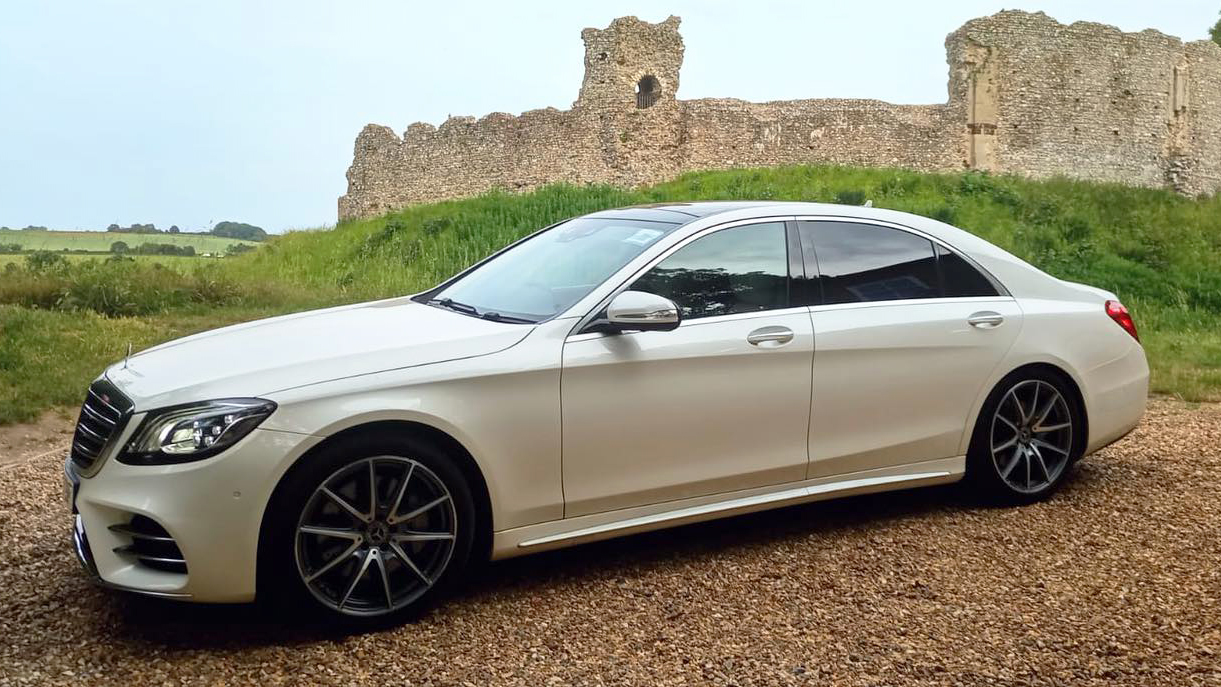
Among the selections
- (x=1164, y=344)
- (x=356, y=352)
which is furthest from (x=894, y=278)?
(x=1164, y=344)

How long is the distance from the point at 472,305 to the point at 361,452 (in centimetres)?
127

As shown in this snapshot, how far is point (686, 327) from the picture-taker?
442cm

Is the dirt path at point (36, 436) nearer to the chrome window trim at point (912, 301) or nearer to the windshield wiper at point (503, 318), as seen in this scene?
the windshield wiper at point (503, 318)

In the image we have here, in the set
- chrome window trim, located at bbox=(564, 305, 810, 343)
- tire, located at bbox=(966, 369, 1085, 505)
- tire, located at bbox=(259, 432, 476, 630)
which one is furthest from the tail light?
tire, located at bbox=(259, 432, 476, 630)

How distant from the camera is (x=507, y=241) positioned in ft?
66.1

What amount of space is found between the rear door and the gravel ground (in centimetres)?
47

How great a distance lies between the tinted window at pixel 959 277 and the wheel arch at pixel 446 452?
8.79ft

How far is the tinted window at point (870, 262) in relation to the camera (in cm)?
496

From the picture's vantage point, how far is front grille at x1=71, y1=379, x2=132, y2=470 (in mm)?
3725

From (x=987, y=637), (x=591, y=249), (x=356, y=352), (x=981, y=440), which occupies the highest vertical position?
(x=591, y=249)

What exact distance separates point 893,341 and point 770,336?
72 cm

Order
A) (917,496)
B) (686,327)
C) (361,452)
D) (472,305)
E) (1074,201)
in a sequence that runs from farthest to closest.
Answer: (1074,201), (917,496), (472,305), (686,327), (361,452)

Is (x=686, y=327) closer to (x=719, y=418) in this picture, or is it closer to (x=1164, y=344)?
(x=719, y=418)

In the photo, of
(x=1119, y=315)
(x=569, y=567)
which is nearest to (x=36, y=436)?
(x=569, y=567)
